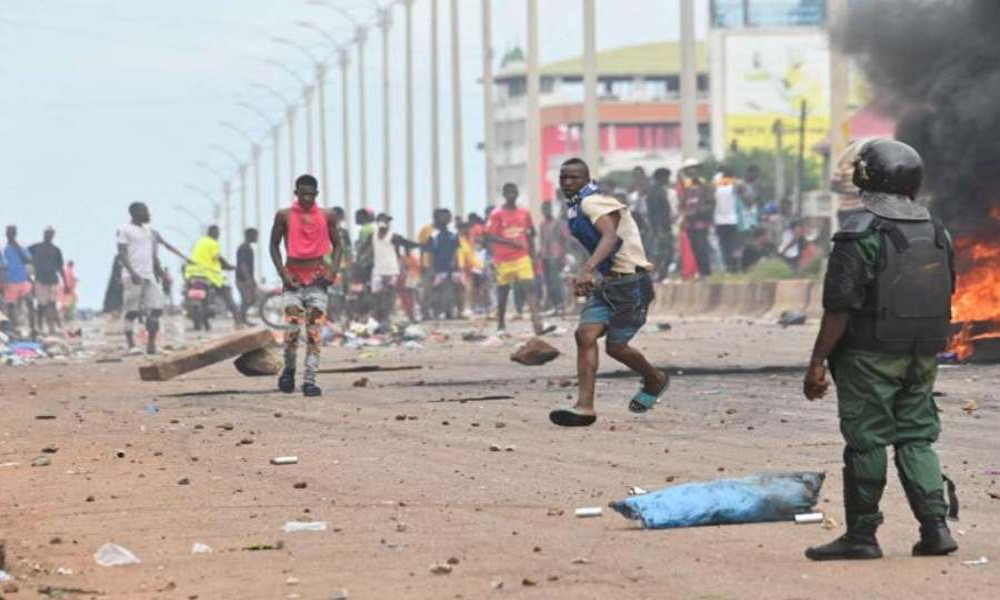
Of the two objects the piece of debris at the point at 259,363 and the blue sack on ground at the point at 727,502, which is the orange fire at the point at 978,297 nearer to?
the piece of debris at the point at 259,363

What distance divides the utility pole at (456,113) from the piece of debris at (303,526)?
62497mm

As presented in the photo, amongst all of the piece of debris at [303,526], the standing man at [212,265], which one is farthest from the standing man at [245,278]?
the piece of debris at [303,526]

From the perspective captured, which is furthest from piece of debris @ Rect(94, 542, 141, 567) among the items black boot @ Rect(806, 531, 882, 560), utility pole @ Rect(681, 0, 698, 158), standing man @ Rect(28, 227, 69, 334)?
utility pole @ Rect(681, 0, 698, 158)

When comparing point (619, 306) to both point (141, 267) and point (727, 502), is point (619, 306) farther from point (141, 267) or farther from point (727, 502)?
point (141, 267)

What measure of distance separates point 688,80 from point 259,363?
29.2 m

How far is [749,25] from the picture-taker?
124 m

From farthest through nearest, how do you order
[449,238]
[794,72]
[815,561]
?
[794,72] → [449,238] → [815,561]

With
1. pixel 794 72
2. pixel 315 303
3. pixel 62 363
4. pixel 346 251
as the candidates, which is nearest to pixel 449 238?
pixel 346 251

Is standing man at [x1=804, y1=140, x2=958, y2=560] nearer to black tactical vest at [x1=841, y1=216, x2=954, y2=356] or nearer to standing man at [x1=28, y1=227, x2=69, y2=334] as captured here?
black tactical vest at [x1=841, y1=216, x2=954, y2=356]

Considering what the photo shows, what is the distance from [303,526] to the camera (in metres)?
9.01

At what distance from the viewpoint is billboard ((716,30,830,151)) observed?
393ft

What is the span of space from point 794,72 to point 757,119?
337cm

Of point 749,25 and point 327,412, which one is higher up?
point 749,25

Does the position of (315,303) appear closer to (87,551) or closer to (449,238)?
(87,551)
